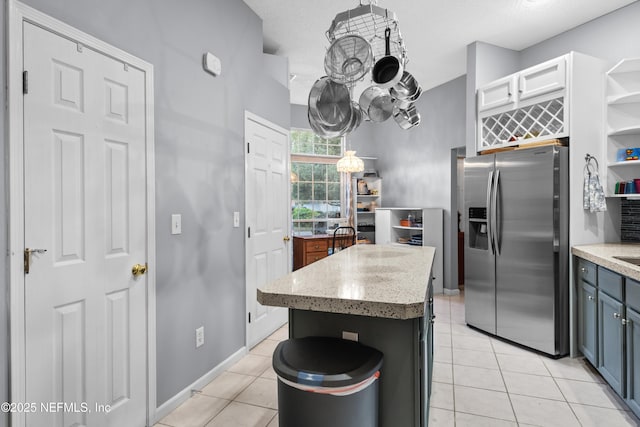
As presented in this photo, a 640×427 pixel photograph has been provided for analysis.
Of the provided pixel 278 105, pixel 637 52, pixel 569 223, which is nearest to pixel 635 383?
pixel 569 223

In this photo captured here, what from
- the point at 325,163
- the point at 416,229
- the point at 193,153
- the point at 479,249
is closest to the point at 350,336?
the point at 193,153

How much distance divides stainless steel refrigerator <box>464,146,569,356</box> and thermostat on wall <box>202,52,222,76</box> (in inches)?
97.8

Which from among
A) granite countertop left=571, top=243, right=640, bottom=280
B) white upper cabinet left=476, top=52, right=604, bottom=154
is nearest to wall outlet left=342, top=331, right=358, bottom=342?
granite countertop left=571, top=243, right=640, bottom=280

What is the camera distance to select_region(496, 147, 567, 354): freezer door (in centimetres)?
303

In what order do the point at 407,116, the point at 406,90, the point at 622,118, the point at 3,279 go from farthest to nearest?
the point at 622,118 → the point at 407,116 → the point at 406,90 → the point at 3,279

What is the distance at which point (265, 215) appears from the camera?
138 inches

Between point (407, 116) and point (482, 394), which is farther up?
point (407, 116)

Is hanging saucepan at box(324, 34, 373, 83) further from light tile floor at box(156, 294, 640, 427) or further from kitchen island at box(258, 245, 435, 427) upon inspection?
light tile floor at box(156, 294, 640, 427)

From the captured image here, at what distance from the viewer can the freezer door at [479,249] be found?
3482 mm

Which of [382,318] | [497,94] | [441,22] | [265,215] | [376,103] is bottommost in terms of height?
[382,318]

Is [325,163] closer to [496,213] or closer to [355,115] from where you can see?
[496,213]

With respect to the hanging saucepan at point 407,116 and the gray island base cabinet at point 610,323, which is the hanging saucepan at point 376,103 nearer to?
the hanging saucepan at point 407,116

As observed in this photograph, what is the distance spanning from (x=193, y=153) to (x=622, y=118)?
11.4ft

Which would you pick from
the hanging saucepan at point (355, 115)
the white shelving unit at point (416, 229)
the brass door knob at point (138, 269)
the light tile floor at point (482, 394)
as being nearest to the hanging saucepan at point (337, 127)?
the hanging saucepan at point (355, 115)
